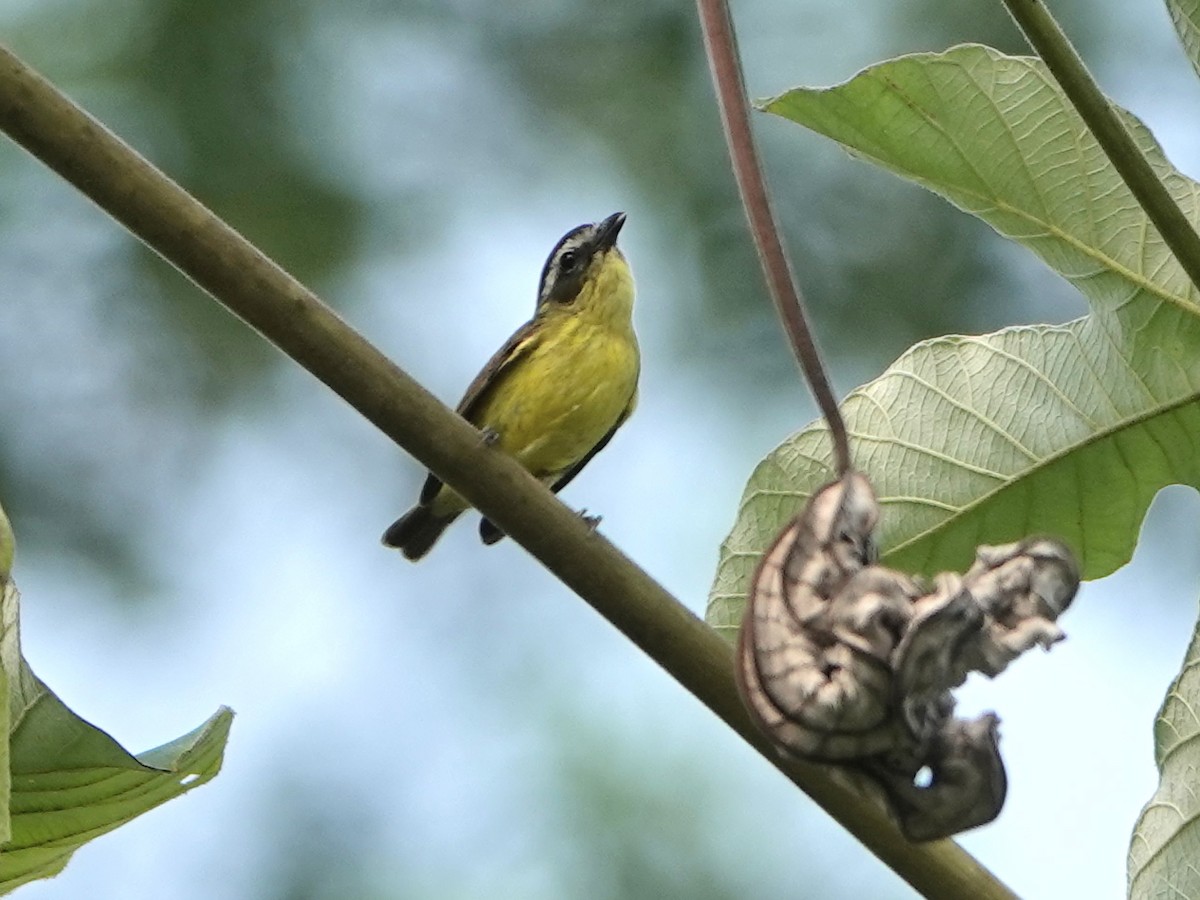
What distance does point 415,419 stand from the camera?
1.06 meters

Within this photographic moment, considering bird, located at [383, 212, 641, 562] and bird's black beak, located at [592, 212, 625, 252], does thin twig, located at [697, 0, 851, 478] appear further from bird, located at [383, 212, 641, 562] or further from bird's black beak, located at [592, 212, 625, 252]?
bird's black beak, located at [592, 212, 625, 252]

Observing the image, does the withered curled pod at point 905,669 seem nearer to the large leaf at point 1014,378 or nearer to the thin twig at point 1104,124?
the thin twig at point 1104,124

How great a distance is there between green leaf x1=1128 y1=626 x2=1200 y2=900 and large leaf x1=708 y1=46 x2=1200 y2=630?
162mm

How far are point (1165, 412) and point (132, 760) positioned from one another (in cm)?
85

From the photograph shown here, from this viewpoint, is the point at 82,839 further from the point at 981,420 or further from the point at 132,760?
the point at 981,420

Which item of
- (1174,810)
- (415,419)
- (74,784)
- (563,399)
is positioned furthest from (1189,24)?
(563,399)

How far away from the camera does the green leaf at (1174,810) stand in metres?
1.30

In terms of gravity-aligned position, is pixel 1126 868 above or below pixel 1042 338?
below

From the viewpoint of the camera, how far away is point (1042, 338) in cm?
148

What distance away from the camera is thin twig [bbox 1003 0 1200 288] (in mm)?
1039

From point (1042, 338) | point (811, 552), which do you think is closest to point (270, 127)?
point (1042, 338)

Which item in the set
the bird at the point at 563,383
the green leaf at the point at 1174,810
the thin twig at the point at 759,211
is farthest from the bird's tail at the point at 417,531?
the thin twig at the point at 759,211

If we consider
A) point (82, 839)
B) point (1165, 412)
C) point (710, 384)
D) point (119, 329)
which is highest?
point (119, 329)

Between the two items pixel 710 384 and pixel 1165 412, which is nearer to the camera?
pixel 1165 412
